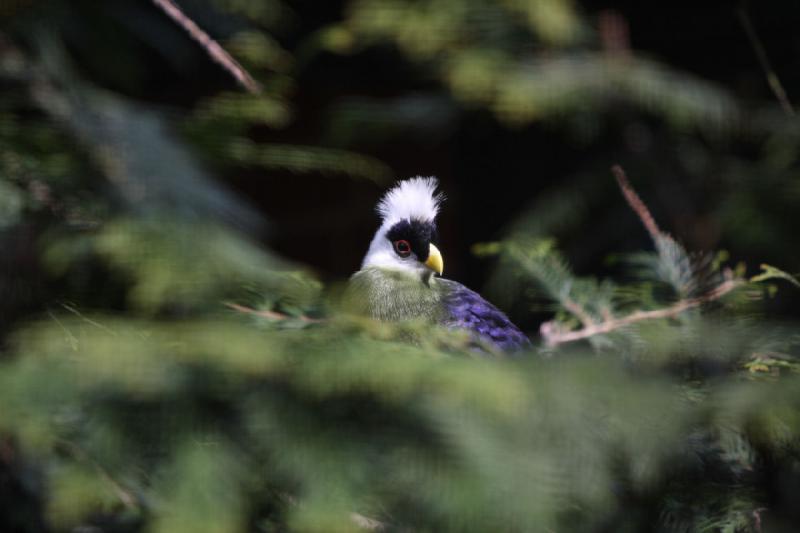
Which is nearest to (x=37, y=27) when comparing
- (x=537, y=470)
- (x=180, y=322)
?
(x=180, y=322)

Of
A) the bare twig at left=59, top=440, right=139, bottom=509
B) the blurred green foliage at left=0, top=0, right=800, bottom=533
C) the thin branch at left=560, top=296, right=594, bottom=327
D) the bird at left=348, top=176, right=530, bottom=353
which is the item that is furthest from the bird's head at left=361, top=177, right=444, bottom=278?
the bare twig at left=59, top=440, right=139, bottom=509

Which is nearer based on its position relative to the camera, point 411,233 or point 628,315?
point 628,315

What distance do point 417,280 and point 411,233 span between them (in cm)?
7

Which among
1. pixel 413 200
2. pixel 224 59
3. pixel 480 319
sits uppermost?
pixel 224 59

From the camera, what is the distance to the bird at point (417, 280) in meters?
1.04

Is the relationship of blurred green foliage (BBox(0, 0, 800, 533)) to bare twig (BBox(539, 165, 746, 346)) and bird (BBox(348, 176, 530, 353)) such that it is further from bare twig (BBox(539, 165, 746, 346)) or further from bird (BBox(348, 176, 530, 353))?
bird (BBox(348, 176, 530, 353))

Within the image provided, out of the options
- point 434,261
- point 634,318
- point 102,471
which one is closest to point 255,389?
point 102,471

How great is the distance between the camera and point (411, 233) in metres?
1.18

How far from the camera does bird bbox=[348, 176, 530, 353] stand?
3.43ft

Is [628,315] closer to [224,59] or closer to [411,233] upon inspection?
[411,233]

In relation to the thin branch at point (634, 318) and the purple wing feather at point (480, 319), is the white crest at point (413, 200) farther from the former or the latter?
the thin branch at point (634, 318)

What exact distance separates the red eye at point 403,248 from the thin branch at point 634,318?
260 mm

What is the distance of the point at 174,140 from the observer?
1.78 ft

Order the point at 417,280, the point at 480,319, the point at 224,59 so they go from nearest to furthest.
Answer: the point at 224,59 < the point at 480,319 < the point at 417,280
